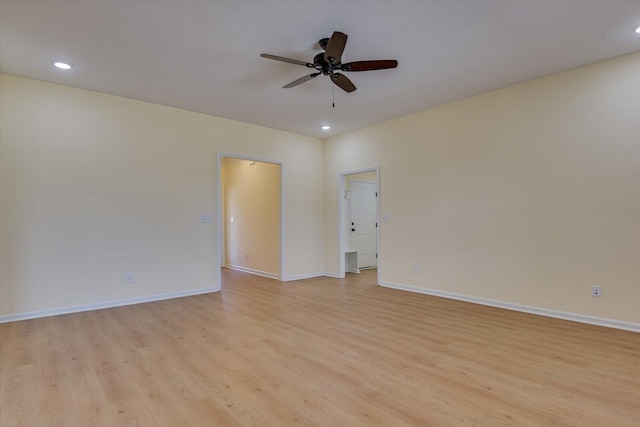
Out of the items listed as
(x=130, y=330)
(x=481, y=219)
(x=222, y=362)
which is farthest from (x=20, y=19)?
(x=481, y=219)

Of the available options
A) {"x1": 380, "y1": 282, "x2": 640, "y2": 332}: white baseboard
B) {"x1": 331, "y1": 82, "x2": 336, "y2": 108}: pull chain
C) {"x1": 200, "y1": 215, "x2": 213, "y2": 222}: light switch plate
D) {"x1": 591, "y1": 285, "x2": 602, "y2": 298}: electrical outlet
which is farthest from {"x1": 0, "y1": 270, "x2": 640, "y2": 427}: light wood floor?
{"x1": 331, "y1": 82, "x2": 336, "y2": 108}: pull chain

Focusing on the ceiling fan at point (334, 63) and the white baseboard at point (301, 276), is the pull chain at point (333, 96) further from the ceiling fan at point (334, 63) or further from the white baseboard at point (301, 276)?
the white baseboard at point (301, 276)

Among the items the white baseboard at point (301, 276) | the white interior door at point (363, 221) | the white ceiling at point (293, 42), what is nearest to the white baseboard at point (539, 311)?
the white baseboard at point (301, 276)

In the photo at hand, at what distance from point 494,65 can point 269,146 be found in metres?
3.67

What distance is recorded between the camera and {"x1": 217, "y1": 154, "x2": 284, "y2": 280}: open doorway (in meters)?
6.27

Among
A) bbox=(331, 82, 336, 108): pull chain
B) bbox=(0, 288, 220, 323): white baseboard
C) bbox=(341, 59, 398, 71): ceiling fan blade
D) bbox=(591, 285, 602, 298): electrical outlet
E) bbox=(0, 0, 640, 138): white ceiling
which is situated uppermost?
bbox=(0, 0, 640, 138): white ceiling

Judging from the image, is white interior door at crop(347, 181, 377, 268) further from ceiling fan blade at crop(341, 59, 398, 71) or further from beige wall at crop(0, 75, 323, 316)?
ceiling fan blade at crop(341, 59, 398, 71)

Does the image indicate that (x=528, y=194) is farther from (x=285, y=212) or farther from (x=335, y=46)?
(x=285, y=212)

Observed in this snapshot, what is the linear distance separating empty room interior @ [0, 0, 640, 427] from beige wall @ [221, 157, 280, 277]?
0.47 m

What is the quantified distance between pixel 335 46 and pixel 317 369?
8.42ft

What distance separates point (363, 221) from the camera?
23.5 feet

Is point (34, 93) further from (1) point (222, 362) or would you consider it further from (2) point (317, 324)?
(2) point (317, 324)

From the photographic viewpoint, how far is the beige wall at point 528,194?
3307mm

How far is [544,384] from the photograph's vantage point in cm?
219
